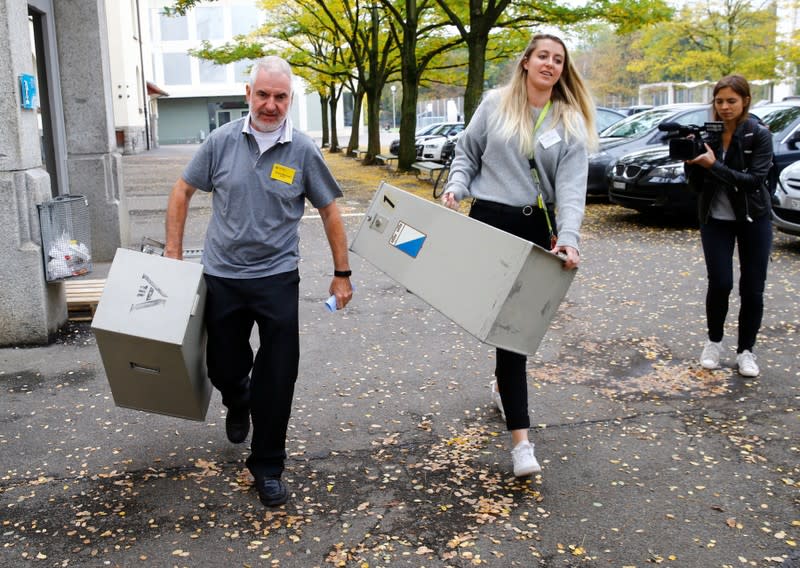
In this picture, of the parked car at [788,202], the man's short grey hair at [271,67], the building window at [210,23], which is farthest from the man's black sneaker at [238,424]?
the building window at [210,23]

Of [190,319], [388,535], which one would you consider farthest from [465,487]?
[190,319]

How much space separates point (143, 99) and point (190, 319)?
156ft

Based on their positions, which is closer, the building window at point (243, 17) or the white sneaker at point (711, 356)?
the white sneaker at point (711, 356)

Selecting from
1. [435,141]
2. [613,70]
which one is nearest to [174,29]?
[613,70]

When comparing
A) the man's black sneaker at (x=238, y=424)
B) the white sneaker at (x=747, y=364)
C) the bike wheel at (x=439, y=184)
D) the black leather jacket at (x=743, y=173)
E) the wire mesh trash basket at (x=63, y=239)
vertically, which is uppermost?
the black leather jacket at (x=743, y=173)

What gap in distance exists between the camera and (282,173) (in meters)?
3.79

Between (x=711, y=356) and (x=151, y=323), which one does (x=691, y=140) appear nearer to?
(x=711, y=356)

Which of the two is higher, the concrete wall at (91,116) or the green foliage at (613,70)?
the green foliage at (613,70)

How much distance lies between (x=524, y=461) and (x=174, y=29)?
75254 mm

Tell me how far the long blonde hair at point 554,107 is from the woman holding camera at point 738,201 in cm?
168

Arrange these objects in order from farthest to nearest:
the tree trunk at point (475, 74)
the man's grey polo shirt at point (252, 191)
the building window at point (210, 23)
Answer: the building window at point (210, 23) → the tree trunk at point (475, 74) → the man's grey polo shirt at point (252, 191)

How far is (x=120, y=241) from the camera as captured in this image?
986cm

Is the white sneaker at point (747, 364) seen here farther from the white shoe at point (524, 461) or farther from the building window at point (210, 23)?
the building window at point (210, 23)

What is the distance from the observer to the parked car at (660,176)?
471 inches
